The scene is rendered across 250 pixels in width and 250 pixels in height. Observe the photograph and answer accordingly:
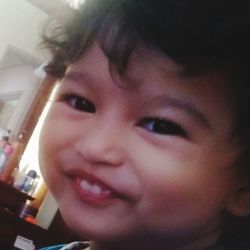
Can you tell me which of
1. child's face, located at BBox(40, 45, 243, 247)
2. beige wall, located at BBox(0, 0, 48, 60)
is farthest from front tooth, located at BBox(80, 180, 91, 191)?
beige wall, located at BBox(0, 0, 48, 60)

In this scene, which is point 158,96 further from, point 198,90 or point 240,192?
point 240,192

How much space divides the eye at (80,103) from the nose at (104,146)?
3 cm

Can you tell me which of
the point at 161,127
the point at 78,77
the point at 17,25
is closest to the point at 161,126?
the point at 161,127

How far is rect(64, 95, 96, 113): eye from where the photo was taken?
438 mm

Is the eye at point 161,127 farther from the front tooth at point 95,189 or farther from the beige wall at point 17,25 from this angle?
the beige wall at point 17,25

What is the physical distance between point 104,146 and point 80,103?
8 cm

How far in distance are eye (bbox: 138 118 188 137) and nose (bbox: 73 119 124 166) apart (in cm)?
3

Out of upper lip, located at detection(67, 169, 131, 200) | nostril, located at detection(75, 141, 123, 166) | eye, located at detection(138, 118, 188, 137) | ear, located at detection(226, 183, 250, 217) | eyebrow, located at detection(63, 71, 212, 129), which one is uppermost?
eyebrow, located at detection(63, 71, 212, 129)

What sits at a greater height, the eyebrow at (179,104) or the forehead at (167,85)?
the forehead at (167,85)

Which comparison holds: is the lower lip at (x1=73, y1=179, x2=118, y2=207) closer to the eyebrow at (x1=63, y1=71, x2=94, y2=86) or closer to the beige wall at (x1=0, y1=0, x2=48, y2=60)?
the eyebrow at (x1=63, y1=71, x2=94, y2=86)

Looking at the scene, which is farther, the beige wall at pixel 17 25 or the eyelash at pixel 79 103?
the beige wall at pixel 17 25

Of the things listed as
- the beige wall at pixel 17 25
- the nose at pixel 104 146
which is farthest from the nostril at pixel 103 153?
the beige wall at pixel 17 25

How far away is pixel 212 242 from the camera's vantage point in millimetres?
509

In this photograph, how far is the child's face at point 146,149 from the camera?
1.32ft
